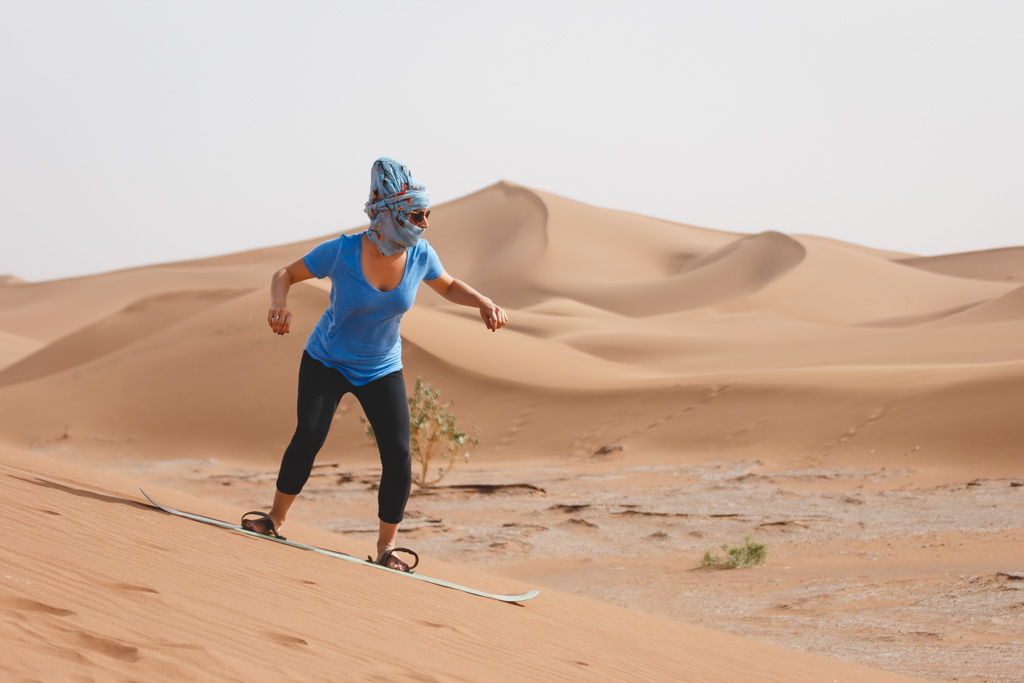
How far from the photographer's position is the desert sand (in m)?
3.54

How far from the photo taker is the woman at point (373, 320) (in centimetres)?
471

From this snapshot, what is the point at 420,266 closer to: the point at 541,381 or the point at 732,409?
the point at 732,409

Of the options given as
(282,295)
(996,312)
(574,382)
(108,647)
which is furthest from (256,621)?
(996,312)

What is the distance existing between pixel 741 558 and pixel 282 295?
6141 mm

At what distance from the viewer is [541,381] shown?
2272 cm

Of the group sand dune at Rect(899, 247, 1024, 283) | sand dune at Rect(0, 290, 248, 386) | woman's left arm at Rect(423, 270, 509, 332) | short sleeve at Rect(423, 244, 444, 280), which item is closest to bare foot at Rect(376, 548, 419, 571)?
woman's left arm at Rect(423, 270, 509, 332)

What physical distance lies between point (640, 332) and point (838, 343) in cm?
1115

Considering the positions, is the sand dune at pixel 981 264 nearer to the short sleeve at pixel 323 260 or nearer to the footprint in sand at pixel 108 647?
the short sleeve at pixel 323 260

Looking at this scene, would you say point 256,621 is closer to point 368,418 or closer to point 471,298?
point 368,418

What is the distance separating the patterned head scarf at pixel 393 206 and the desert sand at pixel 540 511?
153 cm

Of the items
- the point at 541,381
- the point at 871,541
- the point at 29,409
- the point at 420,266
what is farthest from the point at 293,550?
the point at 29,409

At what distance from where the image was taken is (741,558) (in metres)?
9.44

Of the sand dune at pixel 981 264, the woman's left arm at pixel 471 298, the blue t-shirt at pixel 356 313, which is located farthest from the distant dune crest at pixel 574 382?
the sand dune at pixel 981 264

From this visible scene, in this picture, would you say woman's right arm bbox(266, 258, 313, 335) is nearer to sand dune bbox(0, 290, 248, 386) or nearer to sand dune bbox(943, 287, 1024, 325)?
sand dune bbox(0, 290, 248, 386)
